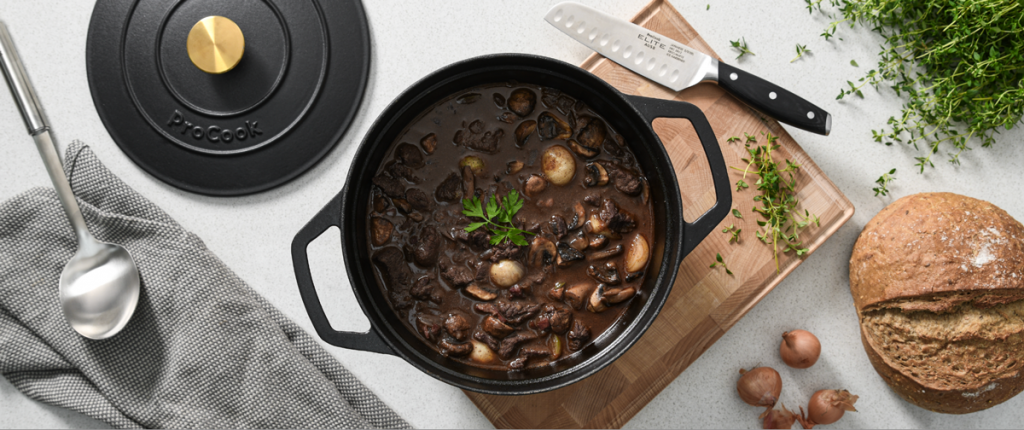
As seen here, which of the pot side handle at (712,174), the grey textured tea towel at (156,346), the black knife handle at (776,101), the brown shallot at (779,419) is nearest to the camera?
the pot side handle at (712,174)

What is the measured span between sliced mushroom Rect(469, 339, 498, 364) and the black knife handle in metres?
1.27

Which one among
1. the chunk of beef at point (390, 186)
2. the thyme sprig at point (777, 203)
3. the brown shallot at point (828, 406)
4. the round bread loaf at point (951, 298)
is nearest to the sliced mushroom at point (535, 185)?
the chunk of beef at point (390, 186)

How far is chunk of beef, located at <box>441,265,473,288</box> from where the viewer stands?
1.86 metres

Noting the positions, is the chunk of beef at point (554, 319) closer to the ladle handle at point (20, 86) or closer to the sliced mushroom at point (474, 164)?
the sliced mushroom at point (474, 164)

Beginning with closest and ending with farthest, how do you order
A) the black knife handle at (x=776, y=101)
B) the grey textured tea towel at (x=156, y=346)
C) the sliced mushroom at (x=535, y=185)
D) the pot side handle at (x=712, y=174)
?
the pot side handle at (x=712, y=174), the sliced mushroom at (x=535, y=185), the black knife handle at (x=776, y=101), the grey textured tea towel at (x=156, y=346)

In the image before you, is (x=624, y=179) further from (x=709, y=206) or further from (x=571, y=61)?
(x=571, y=61)

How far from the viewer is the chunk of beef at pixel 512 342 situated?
1.87 metres

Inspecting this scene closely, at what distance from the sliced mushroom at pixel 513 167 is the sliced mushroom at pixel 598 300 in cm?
49

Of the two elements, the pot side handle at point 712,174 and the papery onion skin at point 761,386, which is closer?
the pot side handle at point 712,174

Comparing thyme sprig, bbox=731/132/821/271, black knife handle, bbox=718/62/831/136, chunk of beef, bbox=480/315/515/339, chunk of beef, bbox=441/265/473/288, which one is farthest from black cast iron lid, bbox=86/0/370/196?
thyme sprig, bbox=731/132/821/271

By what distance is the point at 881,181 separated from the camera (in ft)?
6.91

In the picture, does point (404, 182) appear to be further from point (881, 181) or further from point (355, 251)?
point (881, 181)

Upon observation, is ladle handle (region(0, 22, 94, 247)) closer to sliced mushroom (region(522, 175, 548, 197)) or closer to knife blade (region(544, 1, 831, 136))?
sliced mushroom (region(522, 175, 548, 197))

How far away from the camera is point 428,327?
6.19 feet
